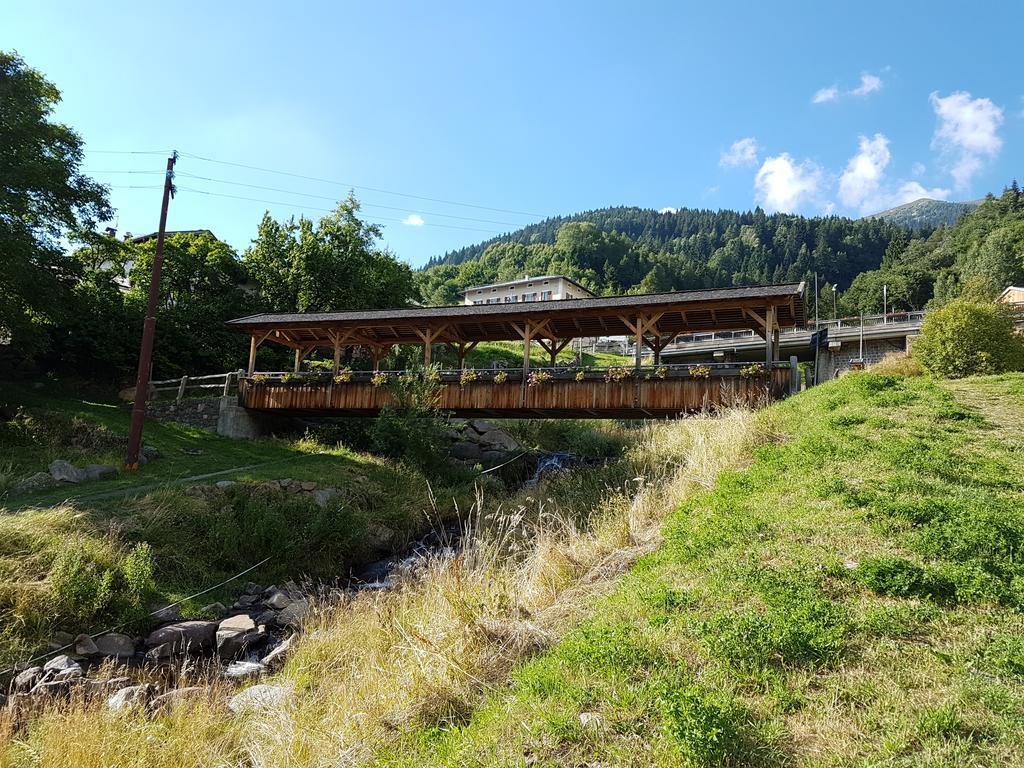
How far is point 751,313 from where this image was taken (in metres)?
17.6

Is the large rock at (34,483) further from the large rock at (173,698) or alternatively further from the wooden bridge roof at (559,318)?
the wooden bridge roof at (559,318)

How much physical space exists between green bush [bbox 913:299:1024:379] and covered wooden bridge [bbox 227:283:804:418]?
3.81 metres

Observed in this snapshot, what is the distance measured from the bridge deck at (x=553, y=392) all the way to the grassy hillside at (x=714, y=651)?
8605 millimetres

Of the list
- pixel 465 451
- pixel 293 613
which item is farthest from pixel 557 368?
pixel 293 613

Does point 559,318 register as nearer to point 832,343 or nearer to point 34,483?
point 34,483

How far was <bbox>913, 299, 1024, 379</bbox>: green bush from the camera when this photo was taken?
16.7 m

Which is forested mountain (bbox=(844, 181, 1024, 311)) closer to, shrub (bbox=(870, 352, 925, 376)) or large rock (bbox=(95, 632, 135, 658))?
shrub (bbox=(870, 352, 925, 376))

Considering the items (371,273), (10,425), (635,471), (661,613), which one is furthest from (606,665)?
(371,273)

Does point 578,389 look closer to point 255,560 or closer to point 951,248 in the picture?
point 255,560

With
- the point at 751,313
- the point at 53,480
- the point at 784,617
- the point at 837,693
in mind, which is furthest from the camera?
the point at 751,313

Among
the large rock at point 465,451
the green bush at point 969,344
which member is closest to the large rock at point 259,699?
the large rock at point 465,451

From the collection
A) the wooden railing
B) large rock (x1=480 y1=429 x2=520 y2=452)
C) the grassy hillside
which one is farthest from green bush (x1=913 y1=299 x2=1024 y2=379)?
the wooden railing

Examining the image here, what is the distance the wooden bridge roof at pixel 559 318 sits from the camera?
17766 mm

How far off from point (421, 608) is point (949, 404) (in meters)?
10.7
